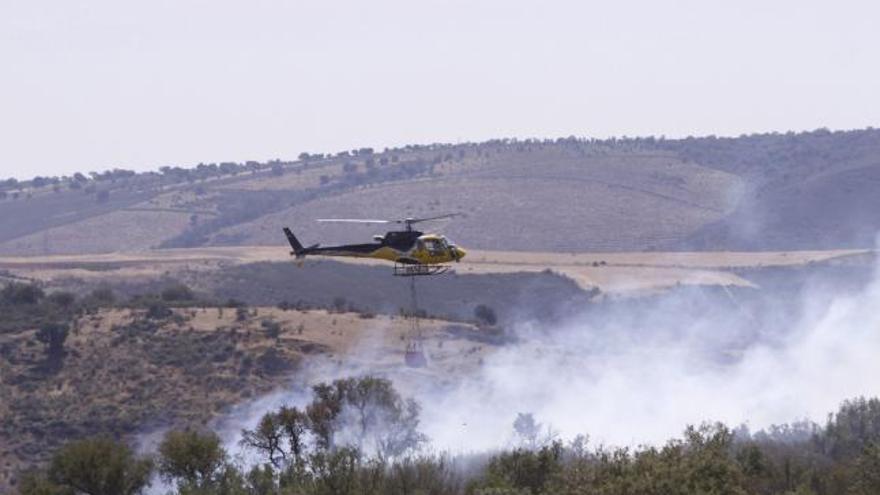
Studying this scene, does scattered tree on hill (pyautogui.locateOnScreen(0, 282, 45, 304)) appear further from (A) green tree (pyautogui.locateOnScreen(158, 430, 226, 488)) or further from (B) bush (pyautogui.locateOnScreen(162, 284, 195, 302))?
(A) green tree (pyautogui.locateOnScreen(158, 430, 226, 488))

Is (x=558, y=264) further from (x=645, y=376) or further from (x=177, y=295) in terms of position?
(x=645, y=376)

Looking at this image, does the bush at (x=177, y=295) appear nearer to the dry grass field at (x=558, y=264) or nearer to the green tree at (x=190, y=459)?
the dry grass field at (x=558, y=264)

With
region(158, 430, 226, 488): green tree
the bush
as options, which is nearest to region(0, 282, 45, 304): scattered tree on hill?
the bush

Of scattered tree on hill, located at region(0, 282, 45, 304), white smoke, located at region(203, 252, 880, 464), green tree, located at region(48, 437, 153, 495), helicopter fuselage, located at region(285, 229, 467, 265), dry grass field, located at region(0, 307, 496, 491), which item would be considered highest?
helicopter fuselage, located at region(285, 229, 467, 265)

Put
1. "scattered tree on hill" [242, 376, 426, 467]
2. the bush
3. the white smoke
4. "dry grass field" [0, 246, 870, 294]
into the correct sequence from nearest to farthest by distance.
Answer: "scattered tree on hill" [242, 376, 426, 467] < the white smoke < the bush < "dry grass field" [0, 246, 870, 294]

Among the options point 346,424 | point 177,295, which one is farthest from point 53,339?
point 346,424

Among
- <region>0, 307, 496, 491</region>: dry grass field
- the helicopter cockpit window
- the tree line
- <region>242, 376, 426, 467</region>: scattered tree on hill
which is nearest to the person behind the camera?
the tree line

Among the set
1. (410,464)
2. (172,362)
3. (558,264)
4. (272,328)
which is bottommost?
(558,264)

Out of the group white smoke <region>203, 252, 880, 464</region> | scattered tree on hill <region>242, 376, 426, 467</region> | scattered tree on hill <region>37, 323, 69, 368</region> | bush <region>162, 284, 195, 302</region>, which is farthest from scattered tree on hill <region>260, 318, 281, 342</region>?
scattered tree on hill <region>242, 376, 426, 467</region>

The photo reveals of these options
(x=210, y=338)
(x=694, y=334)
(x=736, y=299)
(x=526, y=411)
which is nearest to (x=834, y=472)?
(x=526, y=411)

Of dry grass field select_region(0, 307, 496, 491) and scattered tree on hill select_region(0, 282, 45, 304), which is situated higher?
scattered tree on hill select_region(0, 282, 45, 304)

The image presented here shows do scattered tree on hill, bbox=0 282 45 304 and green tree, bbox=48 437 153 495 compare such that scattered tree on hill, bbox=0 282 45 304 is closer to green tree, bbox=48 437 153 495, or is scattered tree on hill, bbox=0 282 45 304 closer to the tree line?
the tree line

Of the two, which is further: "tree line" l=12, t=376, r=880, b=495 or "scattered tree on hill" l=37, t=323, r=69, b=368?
"scattered tree on hill" l=37, t=323, r=69, b=368

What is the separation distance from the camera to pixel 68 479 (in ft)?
246
